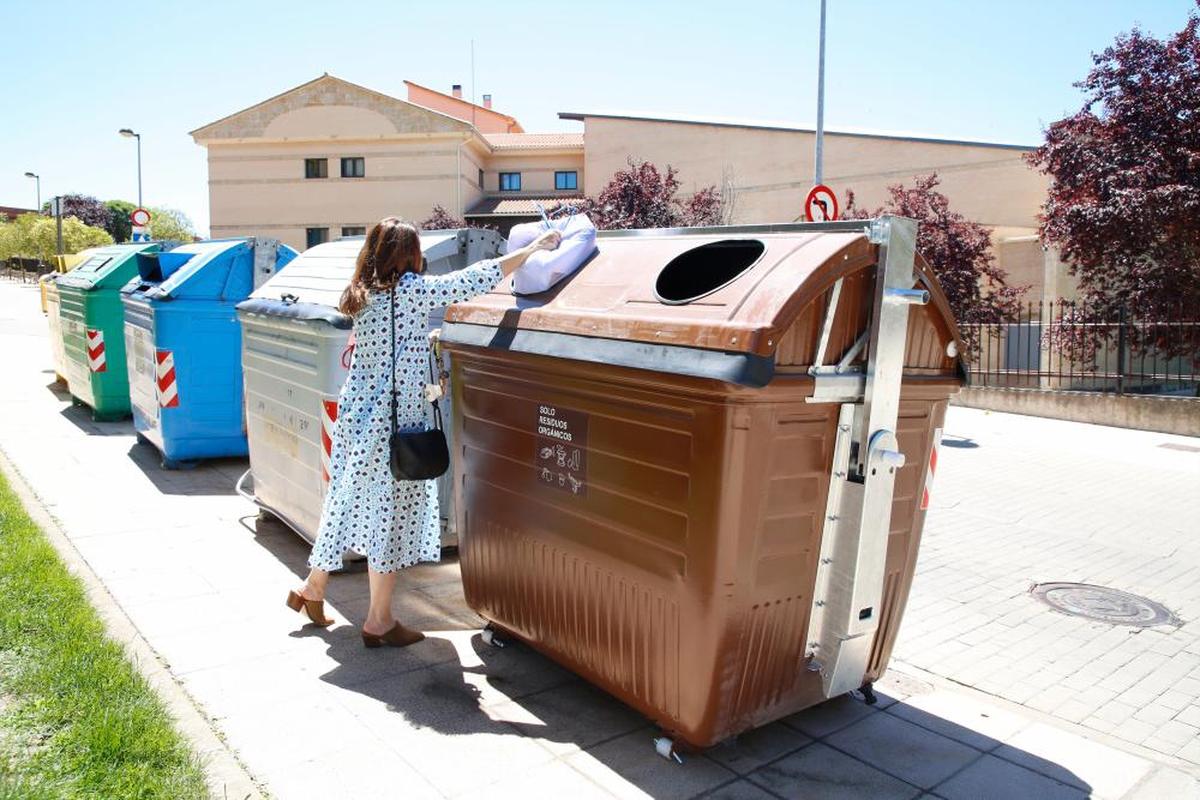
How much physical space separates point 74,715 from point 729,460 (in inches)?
90.3

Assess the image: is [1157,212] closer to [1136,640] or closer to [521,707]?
[1136,640]

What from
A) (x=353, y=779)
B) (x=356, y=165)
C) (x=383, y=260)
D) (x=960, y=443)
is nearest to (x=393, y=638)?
(x=353, y=779)

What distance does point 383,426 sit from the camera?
3773mm

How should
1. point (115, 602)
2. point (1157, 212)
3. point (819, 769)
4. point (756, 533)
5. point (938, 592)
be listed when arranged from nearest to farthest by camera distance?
point (756, 533), point (819, 769), point (115, 602), point (938, 592), point (1157, 212)

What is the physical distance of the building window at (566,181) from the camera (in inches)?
1394

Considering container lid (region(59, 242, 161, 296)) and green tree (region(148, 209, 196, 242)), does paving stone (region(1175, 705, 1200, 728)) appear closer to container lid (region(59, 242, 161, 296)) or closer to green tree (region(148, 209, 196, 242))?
container lid (region(59, 242, 161, 296))

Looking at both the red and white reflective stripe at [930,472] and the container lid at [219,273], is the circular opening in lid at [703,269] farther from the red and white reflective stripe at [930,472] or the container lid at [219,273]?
the container lid at [219,273]

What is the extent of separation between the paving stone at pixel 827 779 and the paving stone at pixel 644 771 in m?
0.14

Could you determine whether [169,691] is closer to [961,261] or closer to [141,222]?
[961,261]

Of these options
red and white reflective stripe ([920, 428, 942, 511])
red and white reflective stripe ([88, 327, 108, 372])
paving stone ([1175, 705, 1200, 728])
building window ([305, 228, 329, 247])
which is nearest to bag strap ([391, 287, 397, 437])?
red and white reflective stripe ([920, 428, 942, 511])

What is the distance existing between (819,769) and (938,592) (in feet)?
7.92

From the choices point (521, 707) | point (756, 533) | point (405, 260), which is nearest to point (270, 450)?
point (405, 260)

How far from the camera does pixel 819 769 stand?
2996 mm

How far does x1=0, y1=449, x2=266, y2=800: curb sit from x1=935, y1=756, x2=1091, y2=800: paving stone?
7.07 feet
